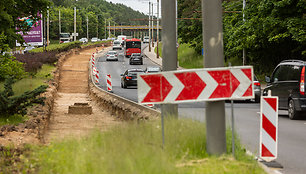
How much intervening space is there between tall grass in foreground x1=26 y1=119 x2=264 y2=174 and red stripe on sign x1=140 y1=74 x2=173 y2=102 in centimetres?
52

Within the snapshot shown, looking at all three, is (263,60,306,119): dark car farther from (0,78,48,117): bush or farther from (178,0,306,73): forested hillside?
(178,0,306,73): forested hillside

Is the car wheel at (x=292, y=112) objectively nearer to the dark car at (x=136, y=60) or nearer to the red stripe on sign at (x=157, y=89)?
the red stripe on sign at (x=157, y=89)

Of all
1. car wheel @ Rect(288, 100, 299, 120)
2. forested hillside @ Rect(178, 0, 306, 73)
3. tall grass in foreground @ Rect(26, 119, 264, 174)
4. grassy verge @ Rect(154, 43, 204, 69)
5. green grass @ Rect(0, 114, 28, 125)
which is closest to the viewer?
tall grass in foreground @ Rect(26, 119, 264, 174)

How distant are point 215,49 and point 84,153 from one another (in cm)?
257

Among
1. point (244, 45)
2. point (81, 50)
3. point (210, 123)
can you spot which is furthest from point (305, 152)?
point (81, 50)

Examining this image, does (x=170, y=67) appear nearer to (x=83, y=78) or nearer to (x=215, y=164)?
(x=215, y=164)

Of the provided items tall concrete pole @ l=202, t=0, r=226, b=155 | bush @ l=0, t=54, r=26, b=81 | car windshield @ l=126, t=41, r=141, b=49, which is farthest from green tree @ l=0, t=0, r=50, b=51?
car windshield @ l=126, t=41, r=141, b=49

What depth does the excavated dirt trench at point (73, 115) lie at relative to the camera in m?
15.6

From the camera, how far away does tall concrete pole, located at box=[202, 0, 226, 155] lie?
791 cm

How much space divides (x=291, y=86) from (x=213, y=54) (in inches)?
420

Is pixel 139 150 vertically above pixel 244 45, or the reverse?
pixel 244 45

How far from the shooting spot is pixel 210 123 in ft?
26.1

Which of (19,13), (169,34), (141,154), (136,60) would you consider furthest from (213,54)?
(136,60)

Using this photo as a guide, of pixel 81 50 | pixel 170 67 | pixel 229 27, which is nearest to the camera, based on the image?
pixel 170 67
